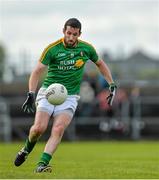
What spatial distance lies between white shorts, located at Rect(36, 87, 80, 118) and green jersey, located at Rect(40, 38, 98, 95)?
128mm

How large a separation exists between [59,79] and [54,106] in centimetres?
43

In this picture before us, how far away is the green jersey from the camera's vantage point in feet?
37.8

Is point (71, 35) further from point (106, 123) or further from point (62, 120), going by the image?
point (106, 123)

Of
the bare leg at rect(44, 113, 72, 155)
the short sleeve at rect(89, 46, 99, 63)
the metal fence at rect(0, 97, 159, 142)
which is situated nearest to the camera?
the bare leg at rect(44, 113, 72, 155)

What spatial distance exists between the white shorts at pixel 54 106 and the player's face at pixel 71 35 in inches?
33.8

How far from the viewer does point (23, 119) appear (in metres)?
26.8

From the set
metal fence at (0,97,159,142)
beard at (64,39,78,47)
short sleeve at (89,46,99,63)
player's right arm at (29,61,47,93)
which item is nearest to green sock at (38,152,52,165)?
player's right arm at (29,61,47,93)

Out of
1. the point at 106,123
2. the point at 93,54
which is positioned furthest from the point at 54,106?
the point at 106,123

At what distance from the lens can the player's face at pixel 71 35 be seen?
11.3 m

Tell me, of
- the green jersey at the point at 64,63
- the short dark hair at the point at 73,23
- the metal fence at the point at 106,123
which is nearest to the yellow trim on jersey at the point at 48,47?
the green jersey at the point at 64,63

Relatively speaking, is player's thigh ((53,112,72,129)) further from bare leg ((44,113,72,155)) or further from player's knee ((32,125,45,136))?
player's knee ((32,125,45,136))

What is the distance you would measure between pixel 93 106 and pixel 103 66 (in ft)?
47.3

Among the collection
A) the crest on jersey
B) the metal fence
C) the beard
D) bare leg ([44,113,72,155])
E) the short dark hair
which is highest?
the short dark hair

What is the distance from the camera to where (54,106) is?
Result: 11.6 m
